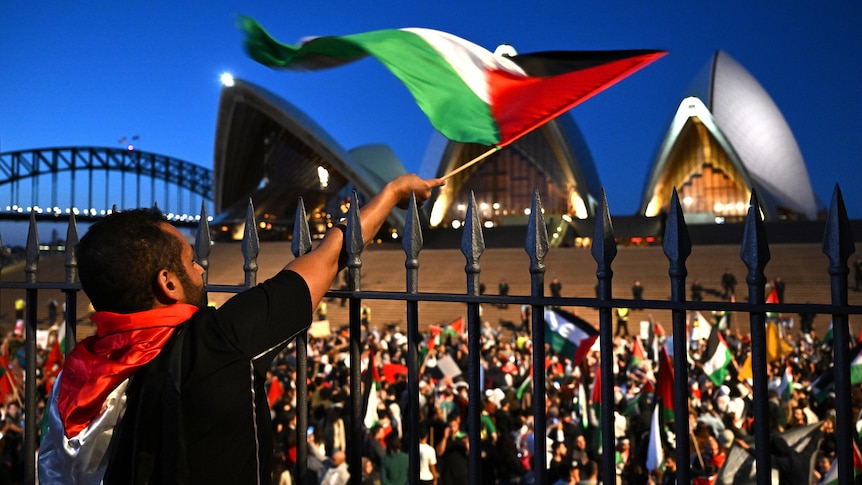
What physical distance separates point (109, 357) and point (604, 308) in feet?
3.21

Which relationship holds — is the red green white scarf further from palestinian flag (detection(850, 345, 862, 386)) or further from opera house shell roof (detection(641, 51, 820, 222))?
opera house shell roof (detection(641, 51, 820, 222))

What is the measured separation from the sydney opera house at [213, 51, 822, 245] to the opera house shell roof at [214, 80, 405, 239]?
61 mm

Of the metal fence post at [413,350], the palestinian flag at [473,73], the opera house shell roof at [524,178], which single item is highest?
the opera house shell roof at [524,178]

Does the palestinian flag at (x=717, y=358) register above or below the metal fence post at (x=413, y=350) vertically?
below

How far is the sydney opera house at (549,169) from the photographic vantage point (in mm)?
30344

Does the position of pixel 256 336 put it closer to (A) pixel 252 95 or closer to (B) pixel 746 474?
(B) pixel 746 474

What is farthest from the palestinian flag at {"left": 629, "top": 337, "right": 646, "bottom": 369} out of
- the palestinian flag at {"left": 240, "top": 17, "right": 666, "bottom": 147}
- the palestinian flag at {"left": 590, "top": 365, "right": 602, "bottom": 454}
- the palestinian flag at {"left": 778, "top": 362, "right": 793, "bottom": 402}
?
the palestinian flag at {"left": 240, "top": 17, "right": 666, "bottom": 147}

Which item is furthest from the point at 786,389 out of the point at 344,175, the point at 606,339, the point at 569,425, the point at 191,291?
the point at 344,175

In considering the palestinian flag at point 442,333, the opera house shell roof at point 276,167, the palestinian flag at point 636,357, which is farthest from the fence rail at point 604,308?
the opera house shell roof at point 276,167

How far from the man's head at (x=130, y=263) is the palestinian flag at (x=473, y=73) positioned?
954 millimetres

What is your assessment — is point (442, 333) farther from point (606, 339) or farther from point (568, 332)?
point (606, 339)

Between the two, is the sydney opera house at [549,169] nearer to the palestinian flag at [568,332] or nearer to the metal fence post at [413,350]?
the palestinian flag at [568,332]

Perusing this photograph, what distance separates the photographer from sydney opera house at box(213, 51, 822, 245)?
99.6 ft

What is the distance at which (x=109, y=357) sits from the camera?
3.77 ft
